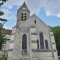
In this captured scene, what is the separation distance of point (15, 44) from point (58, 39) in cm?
1534

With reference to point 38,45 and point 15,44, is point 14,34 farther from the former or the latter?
point 38,45

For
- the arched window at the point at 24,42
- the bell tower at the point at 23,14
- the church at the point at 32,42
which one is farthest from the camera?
the bell tower at the point at 23,14

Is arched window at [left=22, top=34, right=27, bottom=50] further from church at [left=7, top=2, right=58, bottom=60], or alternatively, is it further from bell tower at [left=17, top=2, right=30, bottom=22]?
bell tower at [left=17, top=2, right=30, bottom=22]

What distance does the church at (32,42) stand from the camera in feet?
91.1

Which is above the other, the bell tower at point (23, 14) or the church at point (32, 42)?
the bell tower at point (23, 14)

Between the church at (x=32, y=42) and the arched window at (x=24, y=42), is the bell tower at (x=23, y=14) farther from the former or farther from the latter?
the arched window at (x=24, y=42)

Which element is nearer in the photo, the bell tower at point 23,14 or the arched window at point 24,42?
the arched window at point 24,42

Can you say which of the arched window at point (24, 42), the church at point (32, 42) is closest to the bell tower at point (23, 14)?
the church at point (32, 42)

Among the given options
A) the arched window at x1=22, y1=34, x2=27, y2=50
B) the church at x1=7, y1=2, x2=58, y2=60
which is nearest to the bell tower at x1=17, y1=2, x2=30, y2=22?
the church at x1=7, y1=2, x2=58, y2=60

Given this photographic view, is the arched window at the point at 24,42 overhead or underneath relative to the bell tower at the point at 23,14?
underneath

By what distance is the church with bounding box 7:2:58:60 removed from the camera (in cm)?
2778

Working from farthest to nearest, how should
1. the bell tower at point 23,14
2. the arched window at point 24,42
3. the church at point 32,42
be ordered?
the bell tower at point 23,14, the arched window at point 24,42, the church at point 32,42

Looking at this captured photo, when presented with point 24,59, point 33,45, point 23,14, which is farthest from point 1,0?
point 23,14

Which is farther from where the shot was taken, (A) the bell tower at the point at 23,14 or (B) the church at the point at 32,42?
(A) the bell tower at the point at 23,14
